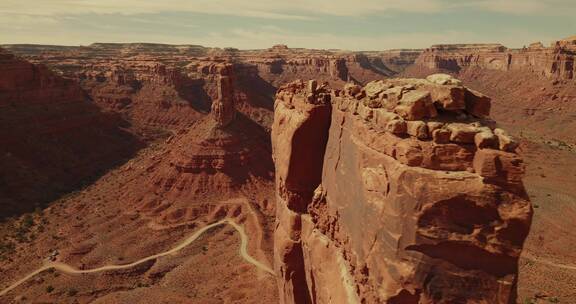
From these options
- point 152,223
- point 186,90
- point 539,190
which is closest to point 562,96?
point 539,190

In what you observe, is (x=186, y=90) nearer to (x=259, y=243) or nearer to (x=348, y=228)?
(x=259, y=243)

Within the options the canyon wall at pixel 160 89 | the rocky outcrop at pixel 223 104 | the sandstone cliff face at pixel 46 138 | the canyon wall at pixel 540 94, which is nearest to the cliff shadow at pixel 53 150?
the sandstone cliff face at pixel 46 138

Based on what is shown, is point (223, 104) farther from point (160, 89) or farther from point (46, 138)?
point (160, 89)

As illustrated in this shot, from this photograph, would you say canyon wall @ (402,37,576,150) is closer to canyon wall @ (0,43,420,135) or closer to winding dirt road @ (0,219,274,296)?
canyon wall @ (0,43,420,135)

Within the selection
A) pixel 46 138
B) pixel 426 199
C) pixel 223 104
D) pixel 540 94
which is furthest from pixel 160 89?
pixel 540 94

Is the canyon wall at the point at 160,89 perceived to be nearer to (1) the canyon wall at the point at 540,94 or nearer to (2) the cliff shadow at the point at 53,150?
(2) the cliff shadow at the point at 53,150

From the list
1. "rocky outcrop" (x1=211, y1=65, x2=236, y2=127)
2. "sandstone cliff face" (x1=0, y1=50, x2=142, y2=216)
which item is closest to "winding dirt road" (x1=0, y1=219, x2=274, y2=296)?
"sandstone cliff face" (x1=0, y1=50, x2=142, y2=216)

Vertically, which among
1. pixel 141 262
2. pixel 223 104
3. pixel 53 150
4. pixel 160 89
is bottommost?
pixel 141 262

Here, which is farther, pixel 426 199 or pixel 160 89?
pixel 160 89
